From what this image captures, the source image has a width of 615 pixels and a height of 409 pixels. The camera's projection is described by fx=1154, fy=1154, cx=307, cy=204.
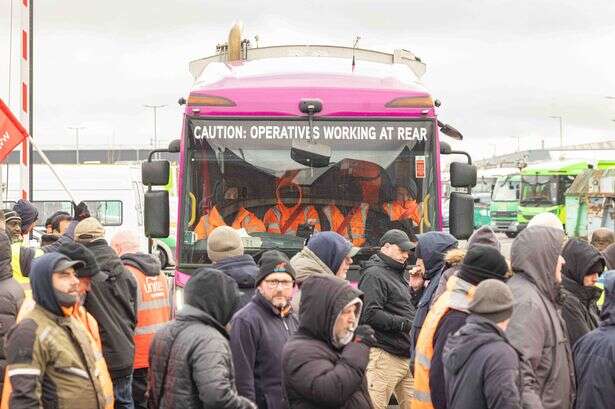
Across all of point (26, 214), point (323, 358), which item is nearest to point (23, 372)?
point (323, 358)

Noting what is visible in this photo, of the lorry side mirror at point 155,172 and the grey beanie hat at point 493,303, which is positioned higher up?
the lorry side mirror at point 155,172

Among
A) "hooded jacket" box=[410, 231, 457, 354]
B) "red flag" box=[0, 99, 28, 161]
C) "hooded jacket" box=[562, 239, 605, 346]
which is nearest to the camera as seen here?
"hooded jacket" box=[562, 239, 605, 346]

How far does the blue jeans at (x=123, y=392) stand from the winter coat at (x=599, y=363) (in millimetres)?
3372

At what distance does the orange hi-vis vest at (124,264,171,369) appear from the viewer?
861cm

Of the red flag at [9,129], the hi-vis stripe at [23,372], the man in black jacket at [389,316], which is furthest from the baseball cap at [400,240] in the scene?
the red flag at [9,129]

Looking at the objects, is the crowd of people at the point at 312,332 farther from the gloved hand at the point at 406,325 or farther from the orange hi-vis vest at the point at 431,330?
the gloved hand at the point at 406,325

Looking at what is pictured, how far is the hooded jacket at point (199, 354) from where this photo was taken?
5.39m

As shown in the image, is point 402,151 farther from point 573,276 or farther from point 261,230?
point 573,276

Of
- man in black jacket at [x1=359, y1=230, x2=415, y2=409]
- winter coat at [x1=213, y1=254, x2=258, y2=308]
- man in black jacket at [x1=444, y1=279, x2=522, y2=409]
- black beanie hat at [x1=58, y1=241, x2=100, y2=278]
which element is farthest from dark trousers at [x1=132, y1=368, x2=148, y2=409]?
man in black jacket at [x1=444, y1=279, x2=522, y2=409]

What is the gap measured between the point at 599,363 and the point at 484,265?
30.9 inches

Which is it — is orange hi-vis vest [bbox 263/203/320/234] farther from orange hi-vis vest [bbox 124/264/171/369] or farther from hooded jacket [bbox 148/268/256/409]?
hooded jacket [bbox 148/268/256/409]

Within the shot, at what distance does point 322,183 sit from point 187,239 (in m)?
1.34

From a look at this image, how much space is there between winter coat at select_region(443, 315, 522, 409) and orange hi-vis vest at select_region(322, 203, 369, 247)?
192 inches

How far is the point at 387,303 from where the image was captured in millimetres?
8891
